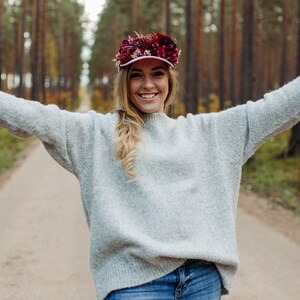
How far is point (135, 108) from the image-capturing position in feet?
7.86

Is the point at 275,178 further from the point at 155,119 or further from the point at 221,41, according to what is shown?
the point at 221,41

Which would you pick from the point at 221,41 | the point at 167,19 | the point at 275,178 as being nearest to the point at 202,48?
the point at 221,41

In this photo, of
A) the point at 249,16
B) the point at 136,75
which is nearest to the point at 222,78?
the point at 249,16

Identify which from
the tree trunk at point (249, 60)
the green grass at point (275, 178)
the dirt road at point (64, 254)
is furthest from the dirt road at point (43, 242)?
the tree trunk at point (249, 60)

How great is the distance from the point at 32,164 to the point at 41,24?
15.1 m

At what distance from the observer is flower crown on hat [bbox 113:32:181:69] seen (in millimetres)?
2346

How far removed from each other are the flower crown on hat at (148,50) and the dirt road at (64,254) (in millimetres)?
3694

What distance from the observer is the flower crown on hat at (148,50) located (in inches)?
92.4

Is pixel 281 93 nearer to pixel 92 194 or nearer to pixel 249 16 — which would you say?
pixel 92 194

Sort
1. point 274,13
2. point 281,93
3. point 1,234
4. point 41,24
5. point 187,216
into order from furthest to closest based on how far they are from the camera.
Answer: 1. point 274,13
2. point 41,24
3. point 1,234
4. point 281,93
5. point 187,216

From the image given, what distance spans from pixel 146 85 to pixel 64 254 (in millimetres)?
5005

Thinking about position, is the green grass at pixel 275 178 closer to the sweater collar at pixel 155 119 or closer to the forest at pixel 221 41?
the forest at pixel 221 41

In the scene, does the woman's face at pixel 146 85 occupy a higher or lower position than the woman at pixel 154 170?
higher

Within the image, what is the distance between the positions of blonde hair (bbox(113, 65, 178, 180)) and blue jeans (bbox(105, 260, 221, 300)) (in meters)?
0.43
